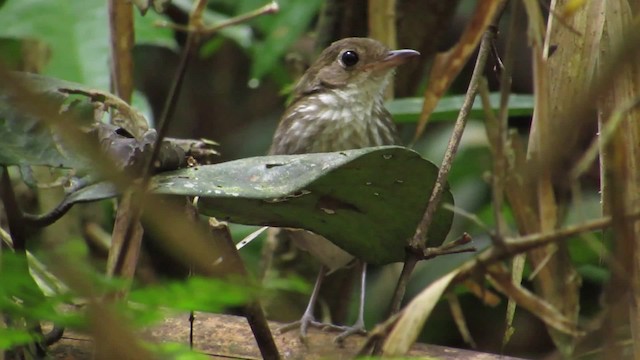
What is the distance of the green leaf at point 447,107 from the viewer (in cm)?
416

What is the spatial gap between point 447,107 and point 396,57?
0.29m

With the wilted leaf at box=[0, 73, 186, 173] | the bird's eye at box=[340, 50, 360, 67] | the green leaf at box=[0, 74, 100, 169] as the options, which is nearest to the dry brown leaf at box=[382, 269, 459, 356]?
the wilted leaf at box=[0, 73, 186, 173]

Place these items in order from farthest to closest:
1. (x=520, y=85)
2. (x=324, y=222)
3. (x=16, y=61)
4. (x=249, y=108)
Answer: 1. (x=249, y=108)
2. (x=520, y=85)
3. (x=16, y=61)
4. (x=324, y=222)

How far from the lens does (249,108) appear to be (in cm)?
675

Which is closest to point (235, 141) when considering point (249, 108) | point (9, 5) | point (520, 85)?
point (249, 108)

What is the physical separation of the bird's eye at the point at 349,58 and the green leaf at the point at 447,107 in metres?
0.23

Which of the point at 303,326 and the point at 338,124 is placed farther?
the point at 338,124

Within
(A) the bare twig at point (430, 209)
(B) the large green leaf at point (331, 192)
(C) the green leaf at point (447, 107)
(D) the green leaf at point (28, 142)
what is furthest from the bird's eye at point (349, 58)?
(D) the green leaf at point (28, 142)

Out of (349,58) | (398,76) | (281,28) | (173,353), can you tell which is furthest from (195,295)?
(398,76)

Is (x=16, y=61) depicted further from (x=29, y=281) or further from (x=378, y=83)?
(x=29, y=281)

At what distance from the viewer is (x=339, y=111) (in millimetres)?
4375

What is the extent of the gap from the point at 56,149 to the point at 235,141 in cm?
403

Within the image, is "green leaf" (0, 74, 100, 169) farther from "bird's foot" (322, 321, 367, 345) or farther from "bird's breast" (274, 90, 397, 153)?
"bird's breast" (274, 90, 397, 153)

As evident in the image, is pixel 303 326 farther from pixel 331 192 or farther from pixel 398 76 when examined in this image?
pixel 398 76
